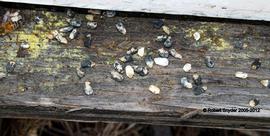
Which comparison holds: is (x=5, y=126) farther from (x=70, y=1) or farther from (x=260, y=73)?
(x=260, y=73)

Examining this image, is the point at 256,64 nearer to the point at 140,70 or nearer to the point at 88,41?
the point at 140,70

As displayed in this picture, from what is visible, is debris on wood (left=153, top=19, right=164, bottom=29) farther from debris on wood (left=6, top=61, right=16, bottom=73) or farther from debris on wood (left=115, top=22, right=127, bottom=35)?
debris on wood (left=6, top=61, right=16, bottom=73)

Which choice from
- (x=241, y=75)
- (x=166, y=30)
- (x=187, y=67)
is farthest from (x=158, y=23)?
(x=241, y=75)

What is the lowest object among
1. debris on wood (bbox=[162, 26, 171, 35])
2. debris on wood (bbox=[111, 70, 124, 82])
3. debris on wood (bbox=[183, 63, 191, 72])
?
debris on wood (bbox=[111, 70, 124, 82])

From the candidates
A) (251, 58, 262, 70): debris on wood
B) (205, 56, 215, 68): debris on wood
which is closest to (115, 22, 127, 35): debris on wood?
(205, 56, 215, 68): debris on wood

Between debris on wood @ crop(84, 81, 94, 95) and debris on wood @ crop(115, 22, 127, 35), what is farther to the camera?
debris on wood @ crop(115, 22, 127, 35)

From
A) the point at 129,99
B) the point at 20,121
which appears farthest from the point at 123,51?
the point at 20,121
